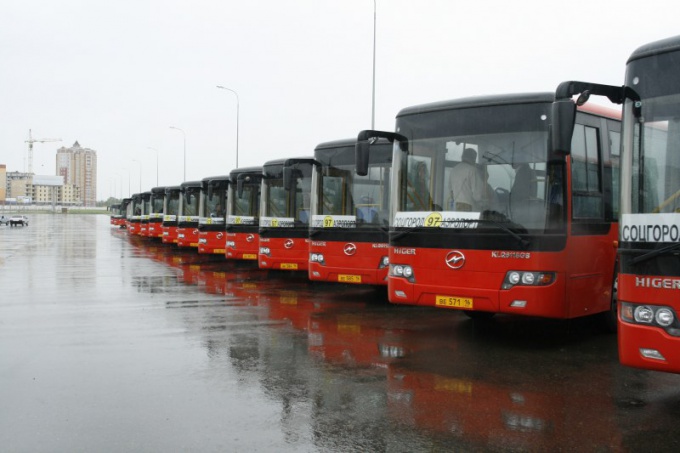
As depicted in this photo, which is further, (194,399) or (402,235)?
(402,235)

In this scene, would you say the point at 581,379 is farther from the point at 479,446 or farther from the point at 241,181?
the point at 241,181

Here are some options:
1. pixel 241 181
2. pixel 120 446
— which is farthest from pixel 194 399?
pixel 241 181

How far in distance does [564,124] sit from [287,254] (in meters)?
10.2

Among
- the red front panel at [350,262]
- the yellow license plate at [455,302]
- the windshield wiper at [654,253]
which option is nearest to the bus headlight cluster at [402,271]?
the yellow license plate at [455,302]

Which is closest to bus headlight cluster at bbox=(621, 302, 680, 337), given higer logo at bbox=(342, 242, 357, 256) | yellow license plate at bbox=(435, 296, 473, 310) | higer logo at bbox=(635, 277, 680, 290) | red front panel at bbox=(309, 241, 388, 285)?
higer logo at bbox=(635, 277, 680, 290)

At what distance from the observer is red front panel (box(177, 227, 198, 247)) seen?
2702cm

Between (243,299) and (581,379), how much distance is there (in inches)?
297

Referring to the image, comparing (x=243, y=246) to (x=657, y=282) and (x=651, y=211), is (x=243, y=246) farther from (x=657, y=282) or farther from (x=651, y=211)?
(x=657, y=282)

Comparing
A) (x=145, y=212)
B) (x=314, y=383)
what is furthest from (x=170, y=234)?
(x=314, y=383)

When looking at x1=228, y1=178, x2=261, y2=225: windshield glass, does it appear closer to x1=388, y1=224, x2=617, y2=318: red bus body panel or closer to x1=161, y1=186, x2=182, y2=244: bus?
x1=388, y1=224, x2=617, y2=318: red bus body panel

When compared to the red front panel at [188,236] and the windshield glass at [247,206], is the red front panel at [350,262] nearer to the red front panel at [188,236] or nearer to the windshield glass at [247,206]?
the windshield glass at [247,206]

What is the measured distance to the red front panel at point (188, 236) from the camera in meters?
27.0

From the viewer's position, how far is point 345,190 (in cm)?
1239

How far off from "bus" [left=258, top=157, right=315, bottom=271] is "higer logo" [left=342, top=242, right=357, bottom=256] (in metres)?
3.33
